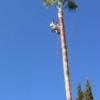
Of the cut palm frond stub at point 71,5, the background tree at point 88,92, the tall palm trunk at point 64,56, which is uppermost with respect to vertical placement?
the background tree at point 88,92

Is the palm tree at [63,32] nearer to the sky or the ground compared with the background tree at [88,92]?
nearer to the ground

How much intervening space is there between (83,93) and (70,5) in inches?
2376

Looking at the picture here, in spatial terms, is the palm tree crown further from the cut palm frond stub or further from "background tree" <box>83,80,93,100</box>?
"background tree" <box>83,80,93,100</box>

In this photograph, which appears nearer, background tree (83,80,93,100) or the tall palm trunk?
the tall palm trunk

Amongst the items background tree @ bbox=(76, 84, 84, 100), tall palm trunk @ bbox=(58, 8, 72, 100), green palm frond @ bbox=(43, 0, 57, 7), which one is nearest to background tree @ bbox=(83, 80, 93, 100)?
background tree @ bbox=(76, 84, 84, 100)

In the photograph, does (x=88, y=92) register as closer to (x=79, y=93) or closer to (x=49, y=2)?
(x=79, y=93)

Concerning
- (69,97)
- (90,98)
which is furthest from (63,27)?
(90,98)

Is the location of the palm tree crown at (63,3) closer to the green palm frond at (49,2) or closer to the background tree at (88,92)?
the green palm frond at (49,2)

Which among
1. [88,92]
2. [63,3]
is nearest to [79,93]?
[88,92]

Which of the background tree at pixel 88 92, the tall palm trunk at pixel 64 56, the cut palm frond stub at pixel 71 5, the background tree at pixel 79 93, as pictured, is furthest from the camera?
the background tree at pixel 79 93

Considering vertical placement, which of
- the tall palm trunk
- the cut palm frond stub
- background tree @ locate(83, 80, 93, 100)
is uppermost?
background tree @ locate(83, 80, 93, 100)

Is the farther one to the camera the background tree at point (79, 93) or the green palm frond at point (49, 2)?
the background tree at point (79, 93)

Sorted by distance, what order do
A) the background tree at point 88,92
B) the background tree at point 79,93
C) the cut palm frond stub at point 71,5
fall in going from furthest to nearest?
the background tree at point 79,93
the background tree at point 88,92
the cut palm frond stub at point 71,5

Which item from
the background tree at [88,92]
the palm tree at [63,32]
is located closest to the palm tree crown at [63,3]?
the palm tree at [63,32]
